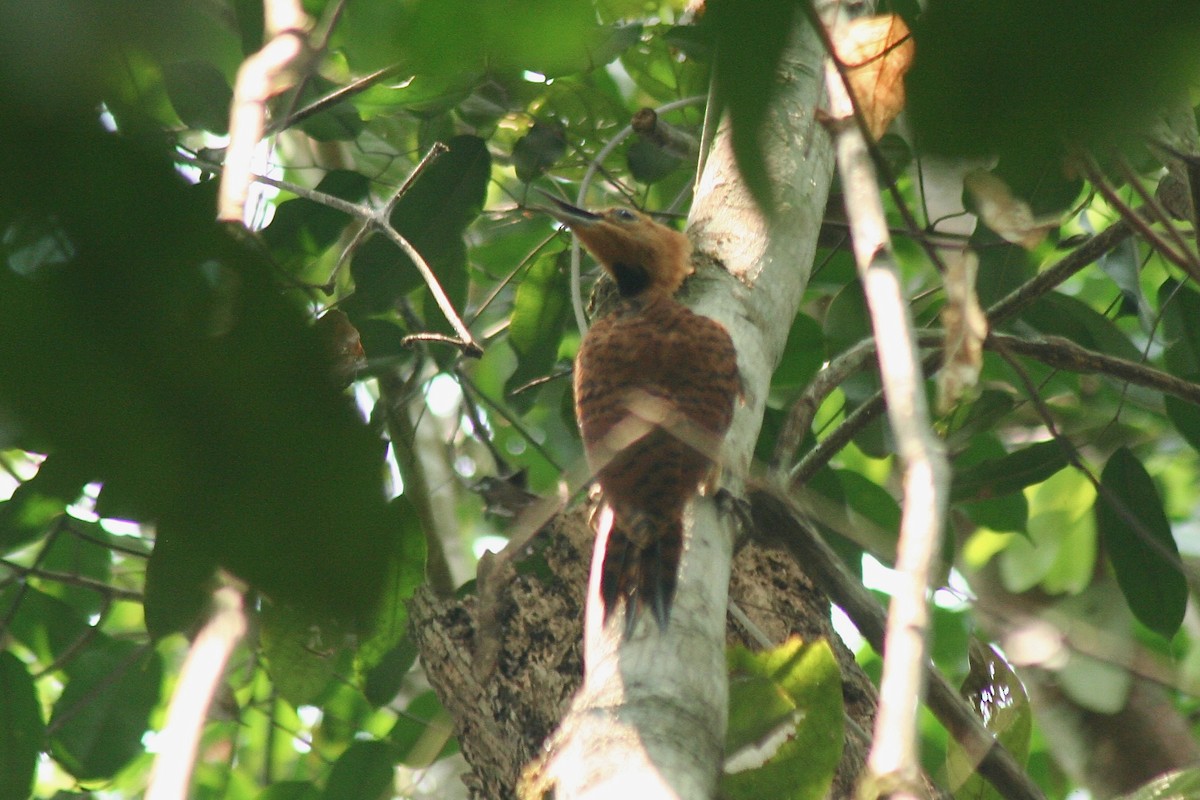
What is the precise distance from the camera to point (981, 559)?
4.46 meters

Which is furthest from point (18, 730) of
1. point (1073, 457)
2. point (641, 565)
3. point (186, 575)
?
point (1073, 457)

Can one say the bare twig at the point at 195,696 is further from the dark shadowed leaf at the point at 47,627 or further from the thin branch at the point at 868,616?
the dark shadowed leaf at the point at 47,627

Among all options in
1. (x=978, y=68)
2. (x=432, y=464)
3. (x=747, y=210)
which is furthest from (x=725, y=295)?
(x=432, y=464)

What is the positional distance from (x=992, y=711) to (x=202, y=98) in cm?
188

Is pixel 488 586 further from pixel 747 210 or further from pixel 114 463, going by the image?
pixel 114 463

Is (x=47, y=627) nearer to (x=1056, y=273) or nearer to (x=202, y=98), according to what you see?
(x=202, y=98)

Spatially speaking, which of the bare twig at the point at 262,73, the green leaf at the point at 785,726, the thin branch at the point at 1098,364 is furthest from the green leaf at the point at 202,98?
the thin branch at the point at 1098,364

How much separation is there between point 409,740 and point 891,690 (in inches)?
105

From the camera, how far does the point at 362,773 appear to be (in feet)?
9.64

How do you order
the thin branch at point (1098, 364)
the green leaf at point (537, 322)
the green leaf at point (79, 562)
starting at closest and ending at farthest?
the thin branch at point (1098, 364) < the green leaf at point (537, 322) < the green leaf at point (79, 562)

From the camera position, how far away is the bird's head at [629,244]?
2.78 meters

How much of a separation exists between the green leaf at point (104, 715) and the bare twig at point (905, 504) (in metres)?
2.57

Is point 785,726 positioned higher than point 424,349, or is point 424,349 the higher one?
point 424,349

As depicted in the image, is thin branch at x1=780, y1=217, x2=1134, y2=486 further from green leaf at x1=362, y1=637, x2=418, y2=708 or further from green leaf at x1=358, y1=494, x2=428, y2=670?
green leaf at x1=362, y1=637, x2=418, y2=708
